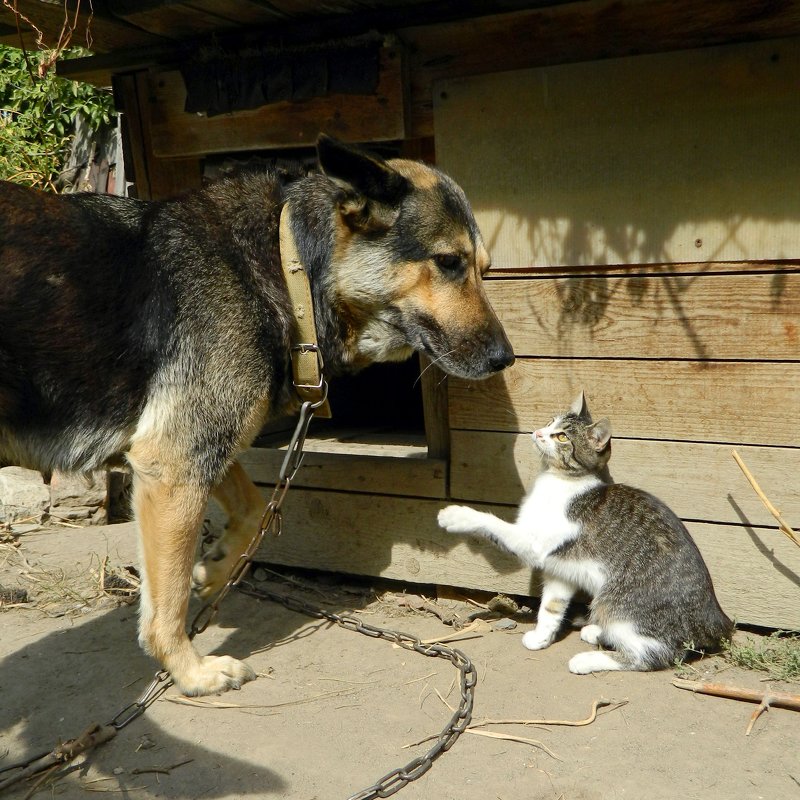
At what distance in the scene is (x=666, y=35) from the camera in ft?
10.8

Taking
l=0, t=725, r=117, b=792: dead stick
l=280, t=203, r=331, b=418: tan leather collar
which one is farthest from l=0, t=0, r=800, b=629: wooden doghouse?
l=0, t=725, r=117, b=792: dead stick

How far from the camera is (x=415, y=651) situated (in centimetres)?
376

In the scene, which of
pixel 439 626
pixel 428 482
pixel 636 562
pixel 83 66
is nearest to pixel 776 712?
pixel 636 562

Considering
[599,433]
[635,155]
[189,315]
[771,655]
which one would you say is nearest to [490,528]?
[599,433]

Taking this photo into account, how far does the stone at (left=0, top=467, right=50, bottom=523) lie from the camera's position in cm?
585

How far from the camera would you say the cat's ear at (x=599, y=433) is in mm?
3512

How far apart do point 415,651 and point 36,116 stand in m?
6.77

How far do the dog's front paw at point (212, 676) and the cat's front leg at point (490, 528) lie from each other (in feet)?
3.58

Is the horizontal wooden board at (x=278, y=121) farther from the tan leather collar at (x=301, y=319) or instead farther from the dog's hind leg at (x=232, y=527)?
the dog's hind leg at (x=232, y=527)

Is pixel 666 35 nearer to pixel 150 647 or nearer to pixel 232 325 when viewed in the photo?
pixel 232 325

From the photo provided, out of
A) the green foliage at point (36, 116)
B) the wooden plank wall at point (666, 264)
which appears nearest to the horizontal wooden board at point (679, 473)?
the wooden plank wall at point (666, 264)

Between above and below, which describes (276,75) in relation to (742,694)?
above

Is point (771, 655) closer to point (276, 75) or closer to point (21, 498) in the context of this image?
point (276, 75)

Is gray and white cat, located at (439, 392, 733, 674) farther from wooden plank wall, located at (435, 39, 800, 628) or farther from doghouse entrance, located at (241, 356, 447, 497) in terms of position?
doghouse entrance, located at (241, 356, 447, 497)
